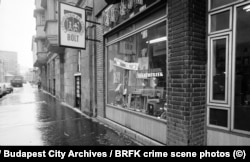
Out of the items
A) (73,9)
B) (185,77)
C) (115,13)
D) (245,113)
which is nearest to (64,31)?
(73,9)

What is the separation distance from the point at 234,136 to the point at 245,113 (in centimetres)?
47

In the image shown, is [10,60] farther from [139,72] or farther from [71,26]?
[139,72]

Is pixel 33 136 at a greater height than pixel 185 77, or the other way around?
pixel 185 77

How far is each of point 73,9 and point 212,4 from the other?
4726mm

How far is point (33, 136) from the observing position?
16.3 feet

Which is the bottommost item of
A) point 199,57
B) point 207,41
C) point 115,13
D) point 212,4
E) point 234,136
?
point 234,136

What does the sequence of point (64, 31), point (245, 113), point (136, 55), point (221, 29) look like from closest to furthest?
point (245, 113)
point (221, 29)
point (136, 55)
point (64, 31)

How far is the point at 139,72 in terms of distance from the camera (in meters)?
5.03

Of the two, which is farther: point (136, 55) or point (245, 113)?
point (136, 55)

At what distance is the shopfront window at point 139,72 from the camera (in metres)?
4.16

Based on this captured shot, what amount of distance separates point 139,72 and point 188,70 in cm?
219

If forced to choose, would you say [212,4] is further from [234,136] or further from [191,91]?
[234,136]

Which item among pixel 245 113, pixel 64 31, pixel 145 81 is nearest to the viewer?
pixel 245 113

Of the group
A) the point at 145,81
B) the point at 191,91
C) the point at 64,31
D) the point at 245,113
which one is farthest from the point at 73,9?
the point at 245,113
